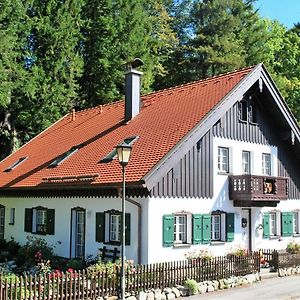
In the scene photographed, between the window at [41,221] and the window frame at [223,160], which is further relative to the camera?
the window at [41,221]

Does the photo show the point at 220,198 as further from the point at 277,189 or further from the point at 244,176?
the point at 277,189

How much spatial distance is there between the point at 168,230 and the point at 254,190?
13.7 feet

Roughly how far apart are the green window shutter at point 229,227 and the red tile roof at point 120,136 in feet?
13.6

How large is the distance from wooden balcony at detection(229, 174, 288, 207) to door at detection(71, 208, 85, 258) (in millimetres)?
5938

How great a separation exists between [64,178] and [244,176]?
697cm

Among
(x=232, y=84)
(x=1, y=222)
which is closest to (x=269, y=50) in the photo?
(x=232, y=84)

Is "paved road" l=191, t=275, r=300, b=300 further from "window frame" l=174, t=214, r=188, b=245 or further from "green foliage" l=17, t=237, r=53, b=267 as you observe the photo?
"green foliage" l=17, t=237, r=53, b=267

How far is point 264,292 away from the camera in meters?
16.1

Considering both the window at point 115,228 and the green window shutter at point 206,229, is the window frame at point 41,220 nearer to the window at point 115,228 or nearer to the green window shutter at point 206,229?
the window at point 115,228

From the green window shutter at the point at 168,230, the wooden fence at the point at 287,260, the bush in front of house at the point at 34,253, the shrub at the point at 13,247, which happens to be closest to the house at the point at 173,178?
the green window shutter at the point at 168,230

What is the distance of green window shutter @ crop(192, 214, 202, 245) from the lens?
61.1ft

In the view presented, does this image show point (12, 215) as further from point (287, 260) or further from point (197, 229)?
point (287, 260)

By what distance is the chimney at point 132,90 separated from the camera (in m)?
22.5

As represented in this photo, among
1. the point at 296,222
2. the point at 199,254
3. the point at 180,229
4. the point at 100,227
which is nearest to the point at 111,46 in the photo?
the point at 296,222
